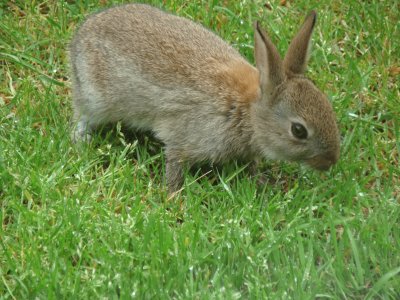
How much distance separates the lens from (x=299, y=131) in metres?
5.56

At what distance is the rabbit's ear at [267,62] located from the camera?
5430 millimetres

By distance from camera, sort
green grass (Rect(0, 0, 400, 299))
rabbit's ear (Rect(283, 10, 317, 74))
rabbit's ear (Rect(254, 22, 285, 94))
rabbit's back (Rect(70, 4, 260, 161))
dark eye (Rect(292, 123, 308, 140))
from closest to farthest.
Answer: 1. green grass (Rect(0, 0, 400, 299))
2. rabbit's ear (Rect(254, 22, 285, 94))
3. dark eye (Rect(292, 123, 308, 140))
4. rabbit's ear (Rect(283, 10, 317, 74))
5. rabbit's back (Rect(70, 4, 260, 161))

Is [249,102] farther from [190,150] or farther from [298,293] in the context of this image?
[298,293]

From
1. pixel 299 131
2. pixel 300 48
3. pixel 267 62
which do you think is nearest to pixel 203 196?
pixel 299 131

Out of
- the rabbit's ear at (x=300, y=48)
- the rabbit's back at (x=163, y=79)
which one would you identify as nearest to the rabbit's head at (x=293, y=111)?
the rabbit's ear at (x=300, y=48)

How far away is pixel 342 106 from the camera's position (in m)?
6.40

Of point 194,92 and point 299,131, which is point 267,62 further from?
point 194,92

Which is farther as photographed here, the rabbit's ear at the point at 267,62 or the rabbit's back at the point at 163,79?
the rabbit's back at the point at 163,79

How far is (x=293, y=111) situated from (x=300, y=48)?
42 centimetres

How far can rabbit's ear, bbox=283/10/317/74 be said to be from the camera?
5645 millimetres

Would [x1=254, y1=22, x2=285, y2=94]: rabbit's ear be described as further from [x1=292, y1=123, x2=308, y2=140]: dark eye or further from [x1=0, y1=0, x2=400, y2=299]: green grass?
[x1=0, y1=0, x2=400, y2=299]: green grass

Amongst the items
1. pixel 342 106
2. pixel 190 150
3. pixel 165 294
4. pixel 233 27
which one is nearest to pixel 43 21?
pixel 233 27

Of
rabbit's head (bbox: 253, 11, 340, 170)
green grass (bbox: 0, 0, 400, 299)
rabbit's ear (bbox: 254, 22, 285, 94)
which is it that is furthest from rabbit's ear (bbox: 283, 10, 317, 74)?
green grass (bbox: 0, 0, 400, 299)

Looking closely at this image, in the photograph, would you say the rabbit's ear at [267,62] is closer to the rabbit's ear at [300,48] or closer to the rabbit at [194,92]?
the rabbit at [194,92]
